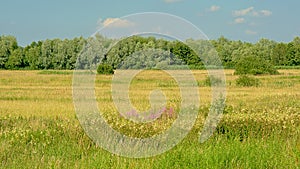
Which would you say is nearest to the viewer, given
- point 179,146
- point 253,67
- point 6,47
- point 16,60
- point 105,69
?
point 179,146

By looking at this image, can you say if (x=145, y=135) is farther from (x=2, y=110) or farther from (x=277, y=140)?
(x=2, y=110)

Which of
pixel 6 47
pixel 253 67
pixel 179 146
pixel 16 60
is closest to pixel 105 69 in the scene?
pixel 253 67

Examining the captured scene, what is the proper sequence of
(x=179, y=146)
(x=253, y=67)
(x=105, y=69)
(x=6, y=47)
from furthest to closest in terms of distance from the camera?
1. (x=6, y=47)
2. (x=253, y=67)
3. (x=105, y=69)
4. (x=179, y=146)

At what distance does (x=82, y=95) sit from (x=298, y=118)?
451cm

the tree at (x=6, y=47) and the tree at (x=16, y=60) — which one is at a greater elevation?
the tree at (x=6, y=47)

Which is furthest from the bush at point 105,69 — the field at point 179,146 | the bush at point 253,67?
the field at point 179,146

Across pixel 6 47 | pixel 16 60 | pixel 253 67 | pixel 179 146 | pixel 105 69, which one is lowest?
pixel 179 146

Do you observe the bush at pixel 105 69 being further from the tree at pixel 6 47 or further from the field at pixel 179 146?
the tree at pixel 6 47

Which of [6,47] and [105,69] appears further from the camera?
[6,47]

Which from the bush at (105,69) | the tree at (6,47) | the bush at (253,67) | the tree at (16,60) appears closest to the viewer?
the bush at (105,69)

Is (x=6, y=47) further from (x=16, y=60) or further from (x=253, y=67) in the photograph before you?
(x=253, y=67)

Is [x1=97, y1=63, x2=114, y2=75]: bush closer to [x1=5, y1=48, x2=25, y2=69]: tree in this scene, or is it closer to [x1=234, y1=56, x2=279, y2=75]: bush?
[x1=234, y1=56, x2=279, y2=75]: bush

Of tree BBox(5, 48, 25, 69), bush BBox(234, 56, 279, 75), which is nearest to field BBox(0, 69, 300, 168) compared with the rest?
bush BBox(234, 56, 279, 75)

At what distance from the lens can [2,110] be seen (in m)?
12.6
